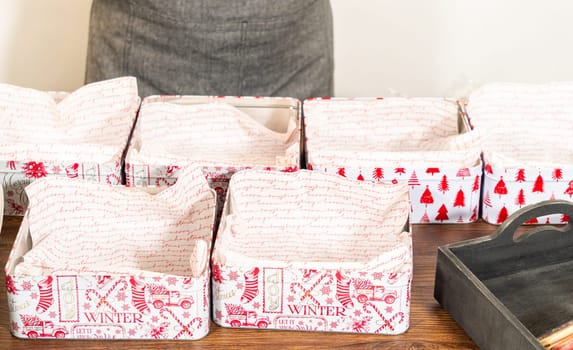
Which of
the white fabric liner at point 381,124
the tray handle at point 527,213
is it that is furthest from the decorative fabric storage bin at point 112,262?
the tray handle at point 527,213

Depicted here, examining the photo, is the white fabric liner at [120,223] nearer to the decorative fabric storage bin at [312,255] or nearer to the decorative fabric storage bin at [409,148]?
the decorative fabric storage bin at [312,255]

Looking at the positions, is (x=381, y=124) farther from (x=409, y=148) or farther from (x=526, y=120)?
(x=526, y=120)

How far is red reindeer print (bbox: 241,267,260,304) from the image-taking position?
3.96 feet

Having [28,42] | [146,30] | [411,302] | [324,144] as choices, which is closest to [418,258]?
[411,302]

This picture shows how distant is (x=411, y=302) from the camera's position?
1328 millimetres

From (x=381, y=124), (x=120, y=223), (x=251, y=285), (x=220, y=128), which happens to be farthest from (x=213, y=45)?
(x=251, y=285)

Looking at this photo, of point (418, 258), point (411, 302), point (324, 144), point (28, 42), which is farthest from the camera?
point (28, 42)

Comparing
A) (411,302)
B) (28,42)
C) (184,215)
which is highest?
(28,42)

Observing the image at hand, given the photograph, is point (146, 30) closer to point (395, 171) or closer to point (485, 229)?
point (395, 171)

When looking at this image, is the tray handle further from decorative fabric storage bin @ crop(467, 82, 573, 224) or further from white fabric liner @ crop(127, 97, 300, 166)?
white fabric liner @ crop(127, 97, 300, 166)

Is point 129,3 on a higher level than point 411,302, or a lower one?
higher

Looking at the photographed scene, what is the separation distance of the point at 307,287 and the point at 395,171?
1.14 feet

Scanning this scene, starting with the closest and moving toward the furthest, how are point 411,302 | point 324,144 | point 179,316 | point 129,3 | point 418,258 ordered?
point 179,316 → point 411,302 → point 418,258 → point 324,144 → point 129,3

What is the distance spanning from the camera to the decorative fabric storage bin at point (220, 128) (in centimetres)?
164
